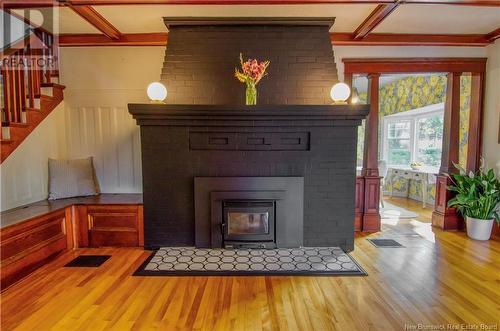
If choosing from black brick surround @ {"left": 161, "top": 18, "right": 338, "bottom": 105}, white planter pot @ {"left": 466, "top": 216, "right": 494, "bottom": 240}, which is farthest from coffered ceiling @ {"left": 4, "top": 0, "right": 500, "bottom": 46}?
white planter pot @ {"left": 466, "top": 216, "right": 494, "bottom": 240}

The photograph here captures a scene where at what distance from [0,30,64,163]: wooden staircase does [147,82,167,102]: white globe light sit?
4.52ft

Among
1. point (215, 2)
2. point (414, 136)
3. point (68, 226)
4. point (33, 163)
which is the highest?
point (215, 2)

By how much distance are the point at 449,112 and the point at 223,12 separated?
333 centimetres

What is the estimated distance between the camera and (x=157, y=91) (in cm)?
298

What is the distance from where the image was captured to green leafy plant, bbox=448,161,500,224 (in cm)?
337

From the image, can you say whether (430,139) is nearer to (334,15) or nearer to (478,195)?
(478,195)

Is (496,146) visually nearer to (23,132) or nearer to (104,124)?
(104,124)

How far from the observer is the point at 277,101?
3186mm

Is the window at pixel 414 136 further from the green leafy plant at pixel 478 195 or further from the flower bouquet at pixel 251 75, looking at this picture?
the flower bouquet at pixel 251 75

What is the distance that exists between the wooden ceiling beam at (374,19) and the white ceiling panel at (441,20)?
127 mm

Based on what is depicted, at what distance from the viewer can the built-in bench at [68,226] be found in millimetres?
2514

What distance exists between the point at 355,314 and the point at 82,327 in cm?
188

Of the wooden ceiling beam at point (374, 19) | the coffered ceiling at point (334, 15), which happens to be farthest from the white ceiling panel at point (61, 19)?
the wooden ceiling beam at point (374, 19)

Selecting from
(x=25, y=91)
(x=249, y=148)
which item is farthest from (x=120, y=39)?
(x=249, y=148)
